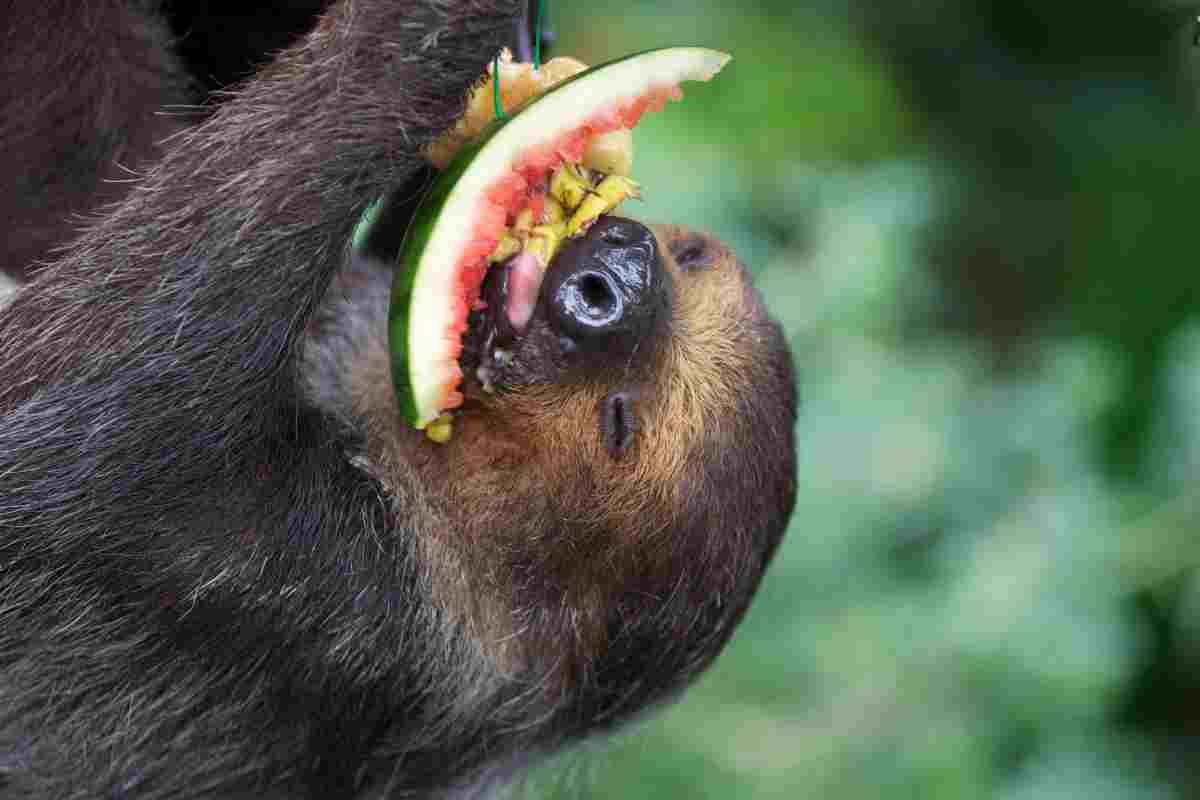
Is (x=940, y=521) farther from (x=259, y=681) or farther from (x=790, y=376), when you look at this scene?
(x=259, y=681)

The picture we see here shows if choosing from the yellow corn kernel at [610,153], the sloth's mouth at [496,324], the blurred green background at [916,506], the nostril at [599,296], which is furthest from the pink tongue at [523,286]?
the blurred green background at [916,506]

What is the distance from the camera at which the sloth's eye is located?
130 inches

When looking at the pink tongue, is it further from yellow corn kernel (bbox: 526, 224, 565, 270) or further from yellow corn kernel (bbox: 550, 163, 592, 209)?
yellow corn kernel (bbox: 550, 163, 592, 209)

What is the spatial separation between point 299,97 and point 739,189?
2.80m

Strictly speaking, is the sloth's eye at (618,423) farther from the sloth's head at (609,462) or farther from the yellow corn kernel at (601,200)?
the yellow corn kernel at (601,200)

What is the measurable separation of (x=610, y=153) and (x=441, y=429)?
0.70 metres

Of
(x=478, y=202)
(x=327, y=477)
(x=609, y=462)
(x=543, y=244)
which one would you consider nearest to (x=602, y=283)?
(x=543, y=244)

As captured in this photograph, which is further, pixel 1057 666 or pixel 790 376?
pixel 1057 666

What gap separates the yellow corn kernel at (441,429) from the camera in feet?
11.0

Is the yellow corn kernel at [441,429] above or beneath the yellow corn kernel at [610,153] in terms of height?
beneath

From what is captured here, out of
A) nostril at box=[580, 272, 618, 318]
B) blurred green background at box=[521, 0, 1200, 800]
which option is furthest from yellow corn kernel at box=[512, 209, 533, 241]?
blurred green background at box=[521, 0, 1200, 800]

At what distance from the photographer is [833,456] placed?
5277mm

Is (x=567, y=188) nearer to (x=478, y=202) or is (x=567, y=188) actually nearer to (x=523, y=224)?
(x=523, y=224)

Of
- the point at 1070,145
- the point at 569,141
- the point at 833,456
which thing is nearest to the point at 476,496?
the point at 569,141
